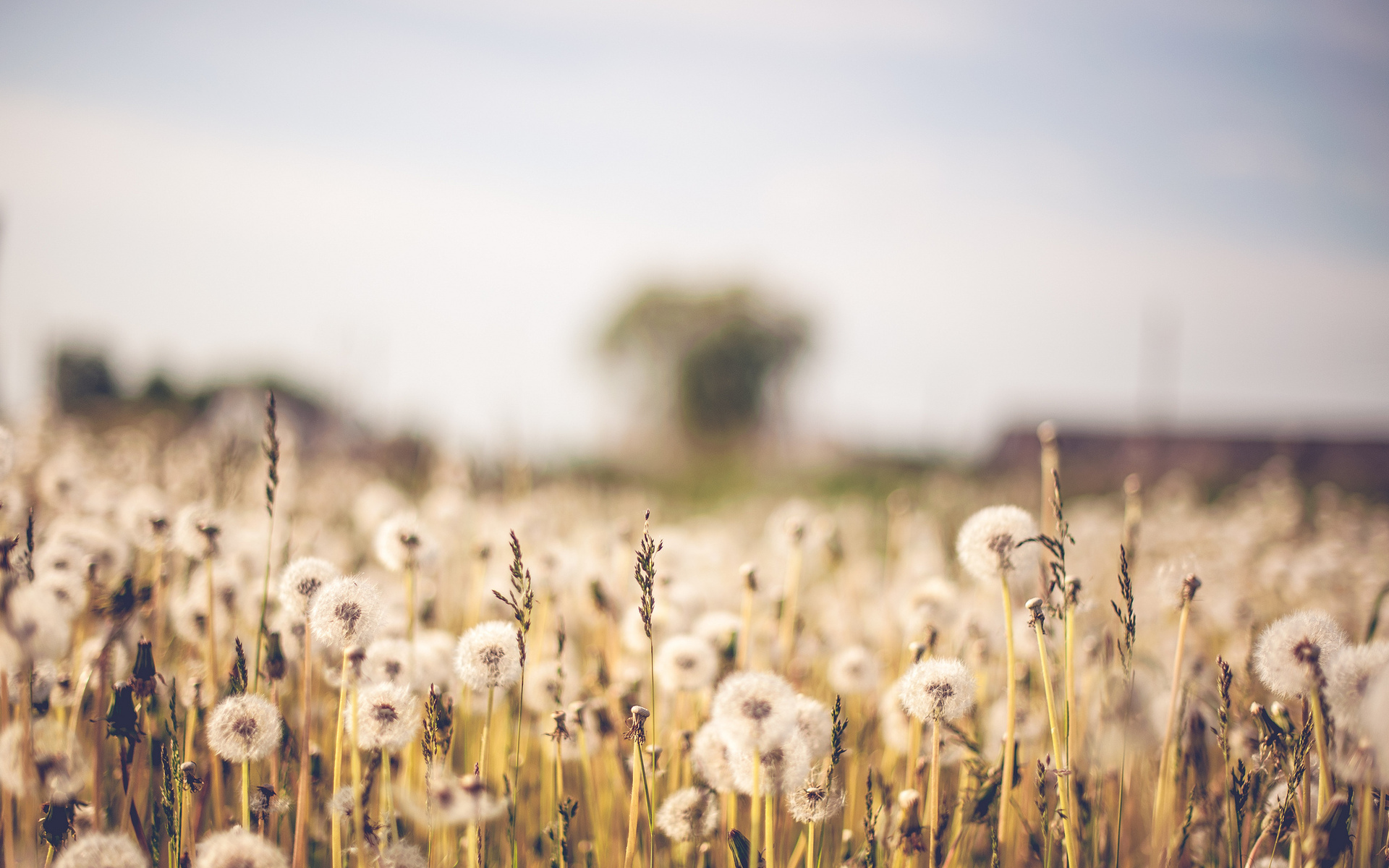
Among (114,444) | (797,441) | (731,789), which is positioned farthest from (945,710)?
(797,441)

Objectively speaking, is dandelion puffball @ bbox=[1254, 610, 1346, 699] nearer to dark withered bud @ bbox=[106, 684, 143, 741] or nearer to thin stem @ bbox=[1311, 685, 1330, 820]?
thin stem @ bbox=[1311, 685, 1330, 820]

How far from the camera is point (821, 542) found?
303 centimetres

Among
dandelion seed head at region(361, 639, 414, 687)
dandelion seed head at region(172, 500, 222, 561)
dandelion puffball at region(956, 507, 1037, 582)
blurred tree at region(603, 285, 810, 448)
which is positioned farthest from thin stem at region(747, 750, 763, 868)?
blurred tree at region(603, 285, 810, 448)

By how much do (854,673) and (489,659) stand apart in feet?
4.34

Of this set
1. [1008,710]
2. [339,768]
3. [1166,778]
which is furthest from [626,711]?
[1166,778]

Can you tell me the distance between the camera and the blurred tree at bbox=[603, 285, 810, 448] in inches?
1542

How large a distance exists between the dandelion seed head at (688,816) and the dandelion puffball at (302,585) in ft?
3.10

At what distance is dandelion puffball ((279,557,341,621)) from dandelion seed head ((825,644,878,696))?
1614 mm

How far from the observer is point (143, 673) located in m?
1.50

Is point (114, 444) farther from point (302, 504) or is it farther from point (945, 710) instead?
point (945, 710)

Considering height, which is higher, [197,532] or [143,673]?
[197,532]

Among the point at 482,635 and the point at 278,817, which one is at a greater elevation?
the point at 482,635

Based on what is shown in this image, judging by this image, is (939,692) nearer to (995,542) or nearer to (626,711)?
(995,542)

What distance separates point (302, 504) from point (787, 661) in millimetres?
4138
